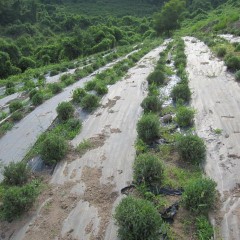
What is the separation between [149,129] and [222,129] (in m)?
2.07

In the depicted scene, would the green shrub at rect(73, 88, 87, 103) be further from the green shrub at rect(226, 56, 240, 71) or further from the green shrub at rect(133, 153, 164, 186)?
the green shrub at rect(133, 153, 164, 186)

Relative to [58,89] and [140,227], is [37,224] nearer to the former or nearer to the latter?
[140,227]

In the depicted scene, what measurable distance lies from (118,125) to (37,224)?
4.89 metres

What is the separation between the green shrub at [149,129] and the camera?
8891 mm

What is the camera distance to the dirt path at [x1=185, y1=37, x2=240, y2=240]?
5973 mm

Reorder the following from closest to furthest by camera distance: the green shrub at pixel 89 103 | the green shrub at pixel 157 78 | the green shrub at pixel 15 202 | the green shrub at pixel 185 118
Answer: the green shrub at pixel 15 202 < the green shrub at pixel 185 118 < the green shrub at pixel 89 103 < the green shrub at pixel 157 78

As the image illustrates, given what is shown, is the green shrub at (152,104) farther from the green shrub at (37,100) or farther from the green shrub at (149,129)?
the green shrub at (37,100)

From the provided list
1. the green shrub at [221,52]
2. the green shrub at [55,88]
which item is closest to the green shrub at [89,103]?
the green shrub at [55,88]

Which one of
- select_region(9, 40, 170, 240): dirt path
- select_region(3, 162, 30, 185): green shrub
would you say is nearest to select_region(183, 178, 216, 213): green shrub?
select_region(9, 40, 170, 240): dirt path

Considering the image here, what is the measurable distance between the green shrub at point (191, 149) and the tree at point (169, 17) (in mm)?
43228

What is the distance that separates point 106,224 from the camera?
19.9 ft

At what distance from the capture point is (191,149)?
299 inches

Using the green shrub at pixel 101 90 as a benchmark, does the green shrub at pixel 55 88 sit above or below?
below

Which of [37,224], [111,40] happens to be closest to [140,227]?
[37,224]
